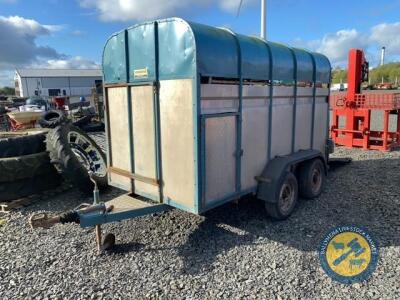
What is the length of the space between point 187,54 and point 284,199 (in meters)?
2.72

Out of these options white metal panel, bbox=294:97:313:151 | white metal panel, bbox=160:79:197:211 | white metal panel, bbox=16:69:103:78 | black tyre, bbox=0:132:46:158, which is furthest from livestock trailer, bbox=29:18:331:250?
white metal panel, bbox=16:69:103:78

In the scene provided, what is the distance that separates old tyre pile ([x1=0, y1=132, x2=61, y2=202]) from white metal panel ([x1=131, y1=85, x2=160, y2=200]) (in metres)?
2.26

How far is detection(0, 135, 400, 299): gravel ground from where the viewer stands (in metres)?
3.42

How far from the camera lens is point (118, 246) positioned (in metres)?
4.33

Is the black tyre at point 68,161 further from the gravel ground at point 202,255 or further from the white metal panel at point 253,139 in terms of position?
the white metal panel at point 253,139

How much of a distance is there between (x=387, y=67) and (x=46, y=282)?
90488 mm

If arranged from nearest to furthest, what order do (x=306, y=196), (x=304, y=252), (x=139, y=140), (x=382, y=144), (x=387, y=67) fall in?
1. (x=304, y=252)
2. (x=139, y=140)
3. (x=306, y=196)
4. (x=382, y=144)
5. (x=387, y=67)

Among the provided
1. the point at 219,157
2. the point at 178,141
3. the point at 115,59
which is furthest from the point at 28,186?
the point at 219,157

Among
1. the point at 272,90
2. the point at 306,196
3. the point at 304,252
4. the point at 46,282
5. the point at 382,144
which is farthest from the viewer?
the point at 382,144

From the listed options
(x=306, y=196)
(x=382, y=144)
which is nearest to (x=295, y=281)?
(x=306, y=196)

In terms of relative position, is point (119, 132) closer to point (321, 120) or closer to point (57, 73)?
point (321, 120)

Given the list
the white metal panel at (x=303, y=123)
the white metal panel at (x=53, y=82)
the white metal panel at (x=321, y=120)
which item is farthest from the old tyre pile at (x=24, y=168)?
the white metal panel at (x=53, y=82)

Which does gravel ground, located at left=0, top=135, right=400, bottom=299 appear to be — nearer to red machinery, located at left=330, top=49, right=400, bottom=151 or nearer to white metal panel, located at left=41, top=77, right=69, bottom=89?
red machinery, located at left=330, top=49, right=400, bottom=151

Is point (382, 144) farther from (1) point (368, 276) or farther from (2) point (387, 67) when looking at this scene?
(2) point (387, 67)
